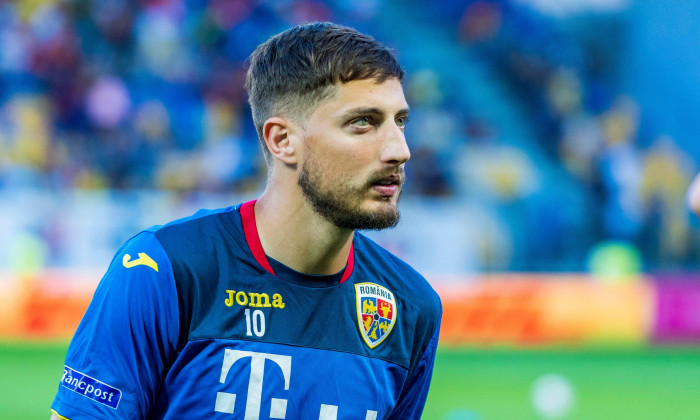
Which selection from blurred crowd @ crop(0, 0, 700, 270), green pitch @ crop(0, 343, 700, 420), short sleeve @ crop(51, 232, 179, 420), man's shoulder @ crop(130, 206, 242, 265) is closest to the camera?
short sleeve @ crop(51, 232, 179, 420)

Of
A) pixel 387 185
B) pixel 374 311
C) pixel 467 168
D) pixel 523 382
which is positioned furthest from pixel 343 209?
pixel 467 168

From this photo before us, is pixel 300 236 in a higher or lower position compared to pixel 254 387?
higher

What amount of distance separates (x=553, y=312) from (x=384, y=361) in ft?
32.5

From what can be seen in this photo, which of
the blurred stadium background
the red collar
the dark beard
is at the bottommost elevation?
the red collar

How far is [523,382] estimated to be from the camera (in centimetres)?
1001

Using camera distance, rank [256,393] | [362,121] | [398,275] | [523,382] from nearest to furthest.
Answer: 1. [256,393]
2. [362,121]
3. [398,275]
4. [523,382]

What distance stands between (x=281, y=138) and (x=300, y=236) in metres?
0.32

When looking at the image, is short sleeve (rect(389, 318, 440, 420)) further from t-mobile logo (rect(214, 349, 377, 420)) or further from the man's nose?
the man's nose

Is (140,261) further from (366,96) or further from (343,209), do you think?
(366,96)

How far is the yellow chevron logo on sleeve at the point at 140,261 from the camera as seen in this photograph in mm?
→ 2746

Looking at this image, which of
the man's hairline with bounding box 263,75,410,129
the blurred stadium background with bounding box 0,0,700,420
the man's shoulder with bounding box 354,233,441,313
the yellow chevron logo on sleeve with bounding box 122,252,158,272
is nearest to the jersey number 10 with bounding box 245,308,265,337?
the yellow chevron logo on sleeve with bounding box 122,252,158,272

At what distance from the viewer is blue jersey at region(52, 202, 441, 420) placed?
268 centimetres

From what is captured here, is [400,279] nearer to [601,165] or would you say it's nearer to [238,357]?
[238,357]

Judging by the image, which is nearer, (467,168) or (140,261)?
(140,261)
